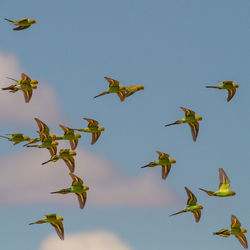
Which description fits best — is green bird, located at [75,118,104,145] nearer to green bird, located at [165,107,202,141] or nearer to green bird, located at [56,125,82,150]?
green bird, located at [56,125,82,150]

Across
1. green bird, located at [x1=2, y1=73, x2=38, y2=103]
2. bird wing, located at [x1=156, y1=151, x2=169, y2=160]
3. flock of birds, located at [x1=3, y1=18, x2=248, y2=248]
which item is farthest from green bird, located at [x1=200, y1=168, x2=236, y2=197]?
green bird, located at [x1=2, y1=73, x2=38, y2=103]

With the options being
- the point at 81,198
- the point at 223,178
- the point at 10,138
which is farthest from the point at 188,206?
the point at 10,138

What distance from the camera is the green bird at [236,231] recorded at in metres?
85.7

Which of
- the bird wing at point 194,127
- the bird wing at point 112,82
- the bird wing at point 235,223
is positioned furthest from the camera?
the bird wing at point 112,82

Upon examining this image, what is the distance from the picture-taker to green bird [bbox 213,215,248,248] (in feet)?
Result: 281

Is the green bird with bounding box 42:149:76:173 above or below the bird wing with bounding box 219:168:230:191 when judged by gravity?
above

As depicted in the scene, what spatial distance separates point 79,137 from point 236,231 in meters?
19.9

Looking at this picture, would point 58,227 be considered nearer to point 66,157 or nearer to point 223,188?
point 66,157

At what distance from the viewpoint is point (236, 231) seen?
8625 centimetres

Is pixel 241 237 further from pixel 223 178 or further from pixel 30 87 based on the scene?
pixel 30 87

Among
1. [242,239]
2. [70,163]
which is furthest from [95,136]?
[242,239]

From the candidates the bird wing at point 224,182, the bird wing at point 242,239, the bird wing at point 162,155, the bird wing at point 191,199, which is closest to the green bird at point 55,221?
the bird wing at point 162,155

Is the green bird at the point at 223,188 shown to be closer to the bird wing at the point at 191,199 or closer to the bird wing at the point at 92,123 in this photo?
the bird wing at the point at 191,199

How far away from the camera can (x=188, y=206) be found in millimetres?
88375
